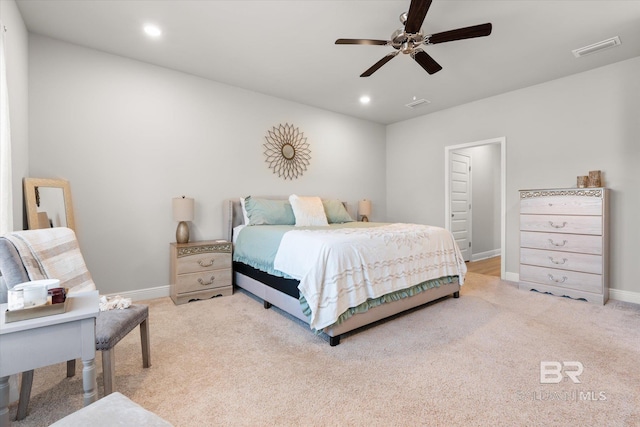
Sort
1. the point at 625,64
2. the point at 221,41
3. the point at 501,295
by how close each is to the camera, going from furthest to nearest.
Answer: the point at 501,295, the point at 625,64, the point at 221,41

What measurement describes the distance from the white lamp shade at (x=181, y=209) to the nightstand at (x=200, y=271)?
1.02ft

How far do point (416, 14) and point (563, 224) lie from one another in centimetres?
302

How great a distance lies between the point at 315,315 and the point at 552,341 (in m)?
1.91

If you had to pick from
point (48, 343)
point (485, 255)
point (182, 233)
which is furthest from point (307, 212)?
point (485, 255)

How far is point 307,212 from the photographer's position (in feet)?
13.0

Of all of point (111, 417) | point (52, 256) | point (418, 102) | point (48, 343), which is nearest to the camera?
point (111, 417)

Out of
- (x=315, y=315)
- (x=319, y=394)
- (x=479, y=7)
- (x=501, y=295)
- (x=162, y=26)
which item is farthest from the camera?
(x=501, y=295)

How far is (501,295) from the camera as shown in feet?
11.6

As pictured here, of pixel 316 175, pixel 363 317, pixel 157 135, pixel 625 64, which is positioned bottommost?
pixel 363 317

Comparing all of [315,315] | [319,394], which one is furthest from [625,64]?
[319,394]

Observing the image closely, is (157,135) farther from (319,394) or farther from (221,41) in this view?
(319,394)

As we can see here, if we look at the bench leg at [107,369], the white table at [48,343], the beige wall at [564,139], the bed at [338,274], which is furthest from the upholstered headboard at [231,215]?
the beige wall at [564,139]

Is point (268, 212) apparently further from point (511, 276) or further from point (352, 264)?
point (511, 276)

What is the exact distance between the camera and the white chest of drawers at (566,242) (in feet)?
10.6
